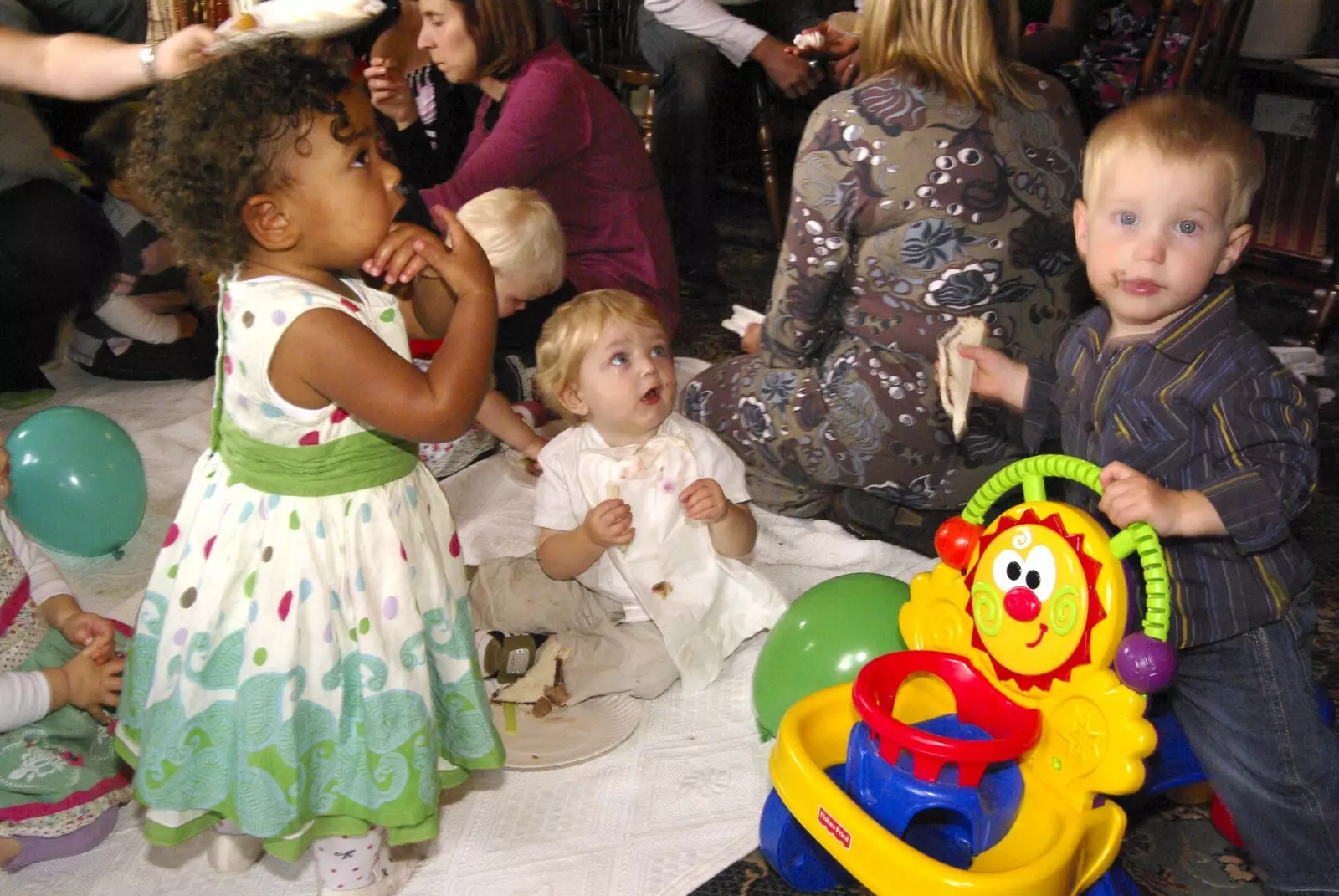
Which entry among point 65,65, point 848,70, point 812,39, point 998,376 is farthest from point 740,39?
point 998,376

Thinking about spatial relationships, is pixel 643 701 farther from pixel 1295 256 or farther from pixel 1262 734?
pixel 1295 256

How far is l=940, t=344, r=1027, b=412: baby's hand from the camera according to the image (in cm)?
155

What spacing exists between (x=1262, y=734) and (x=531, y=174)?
6.03 ft

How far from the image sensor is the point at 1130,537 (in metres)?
1.20

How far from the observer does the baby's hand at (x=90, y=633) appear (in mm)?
1532

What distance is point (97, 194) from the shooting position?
9.64 feet

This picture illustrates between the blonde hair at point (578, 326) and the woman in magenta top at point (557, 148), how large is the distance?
2.45 feet

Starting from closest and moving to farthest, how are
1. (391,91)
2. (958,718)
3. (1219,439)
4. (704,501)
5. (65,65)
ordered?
(1219,439) → (958,718) → (704,501) → (65,65) → (391,91)

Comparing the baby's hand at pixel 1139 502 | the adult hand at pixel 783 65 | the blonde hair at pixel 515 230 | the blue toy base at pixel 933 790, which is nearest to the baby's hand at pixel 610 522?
the blue toy base at pixel 933 790

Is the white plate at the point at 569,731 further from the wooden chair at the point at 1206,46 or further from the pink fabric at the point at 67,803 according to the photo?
the wooden chair at the point at 1206,46

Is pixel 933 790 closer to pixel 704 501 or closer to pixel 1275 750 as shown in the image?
pixel 1275 750

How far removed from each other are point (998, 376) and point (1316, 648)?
2.54 feet

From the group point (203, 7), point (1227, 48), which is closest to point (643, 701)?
point (203, 7)

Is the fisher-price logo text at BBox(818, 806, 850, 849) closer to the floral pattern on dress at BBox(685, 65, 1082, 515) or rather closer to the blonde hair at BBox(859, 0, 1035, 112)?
the floral pattern on dress at BBox(685, 65, 1082, 515)
